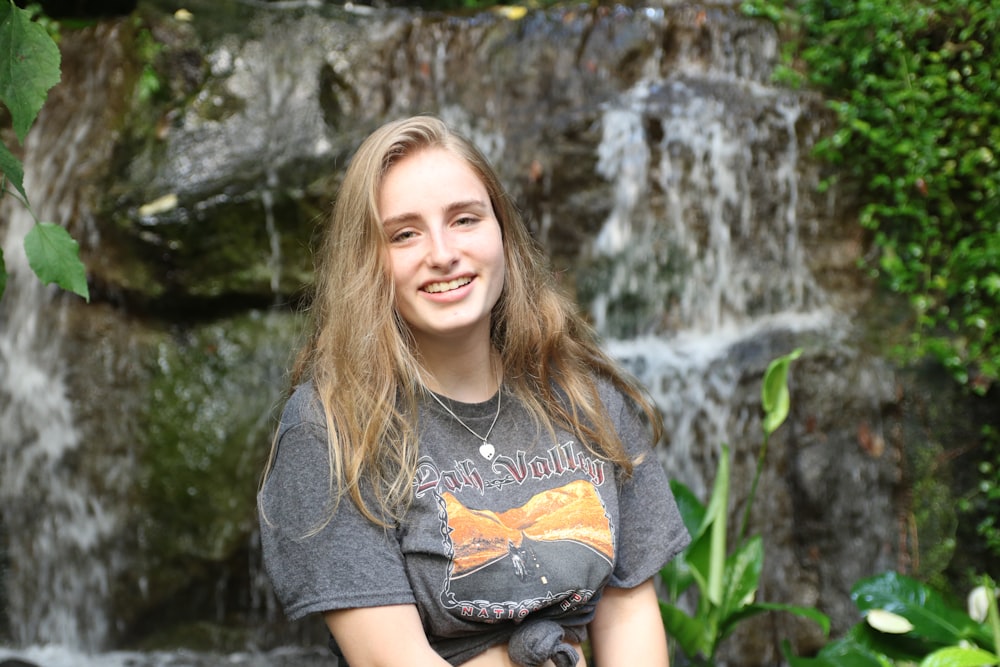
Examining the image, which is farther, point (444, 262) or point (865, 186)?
point (865, 186)

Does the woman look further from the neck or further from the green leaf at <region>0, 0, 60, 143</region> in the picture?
the green leaf at <region>0, 0, 60, 143</region>

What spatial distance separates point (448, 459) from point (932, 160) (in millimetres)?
3121

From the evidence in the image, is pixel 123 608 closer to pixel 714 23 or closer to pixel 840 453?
pixel 840 453

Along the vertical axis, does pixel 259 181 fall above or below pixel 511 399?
above

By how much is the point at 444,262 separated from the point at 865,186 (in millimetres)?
3128

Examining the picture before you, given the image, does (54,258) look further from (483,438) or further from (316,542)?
(483,438)

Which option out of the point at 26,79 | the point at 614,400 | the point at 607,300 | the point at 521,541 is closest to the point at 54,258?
the point at 26,79

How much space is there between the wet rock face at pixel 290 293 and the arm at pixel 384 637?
2445 mm

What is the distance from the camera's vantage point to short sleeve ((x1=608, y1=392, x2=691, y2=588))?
1.89 m

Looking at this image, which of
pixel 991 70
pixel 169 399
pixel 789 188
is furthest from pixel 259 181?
pixel 991 70

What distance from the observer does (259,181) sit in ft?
13.1

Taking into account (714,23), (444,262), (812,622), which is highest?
(714,23)

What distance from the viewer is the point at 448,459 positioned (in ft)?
5.80

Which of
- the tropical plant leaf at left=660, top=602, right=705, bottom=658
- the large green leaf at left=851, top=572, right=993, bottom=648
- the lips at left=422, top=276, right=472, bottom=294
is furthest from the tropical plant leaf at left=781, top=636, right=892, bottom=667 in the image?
the lips at left=422, top=276, right=472, bottom=294
